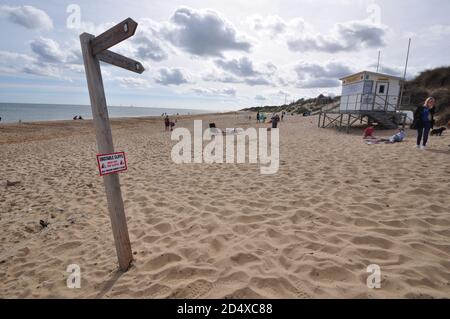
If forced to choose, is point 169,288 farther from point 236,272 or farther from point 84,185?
point 84,185

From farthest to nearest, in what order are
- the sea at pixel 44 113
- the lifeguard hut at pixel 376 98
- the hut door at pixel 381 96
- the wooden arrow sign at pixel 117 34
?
the sea at pixel 44 113
the hut door at pixel 381 96
the lifeguard hut at pixel 376 98
the wooden arrow sign at pixel 117 34

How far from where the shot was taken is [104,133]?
255 centimetres

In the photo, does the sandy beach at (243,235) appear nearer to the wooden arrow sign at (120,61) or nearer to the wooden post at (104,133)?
the wooden post at (104,133)

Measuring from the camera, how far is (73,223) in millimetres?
4160

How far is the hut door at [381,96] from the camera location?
59.2ft

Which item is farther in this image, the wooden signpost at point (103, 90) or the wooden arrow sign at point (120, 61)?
the wooden arrow sign at point (120, 61)

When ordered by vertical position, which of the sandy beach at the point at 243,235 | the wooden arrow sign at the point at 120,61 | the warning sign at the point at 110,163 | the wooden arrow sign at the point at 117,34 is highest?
the wooden arrow sign at the point at 117,34

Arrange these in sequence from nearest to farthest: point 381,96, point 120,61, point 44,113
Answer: point 120,61, point 381,96, point 44,113

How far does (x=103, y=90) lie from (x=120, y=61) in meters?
0.41

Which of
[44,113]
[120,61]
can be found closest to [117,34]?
[120,61]

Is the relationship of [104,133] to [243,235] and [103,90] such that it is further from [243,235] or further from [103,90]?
[243,235]

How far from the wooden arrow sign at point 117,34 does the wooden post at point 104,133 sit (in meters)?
0.19

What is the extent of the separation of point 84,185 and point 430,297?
→ 23.0 ft

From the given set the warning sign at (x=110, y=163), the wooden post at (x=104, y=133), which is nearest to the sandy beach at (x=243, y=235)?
the wooden post at (x=104, y=133)
